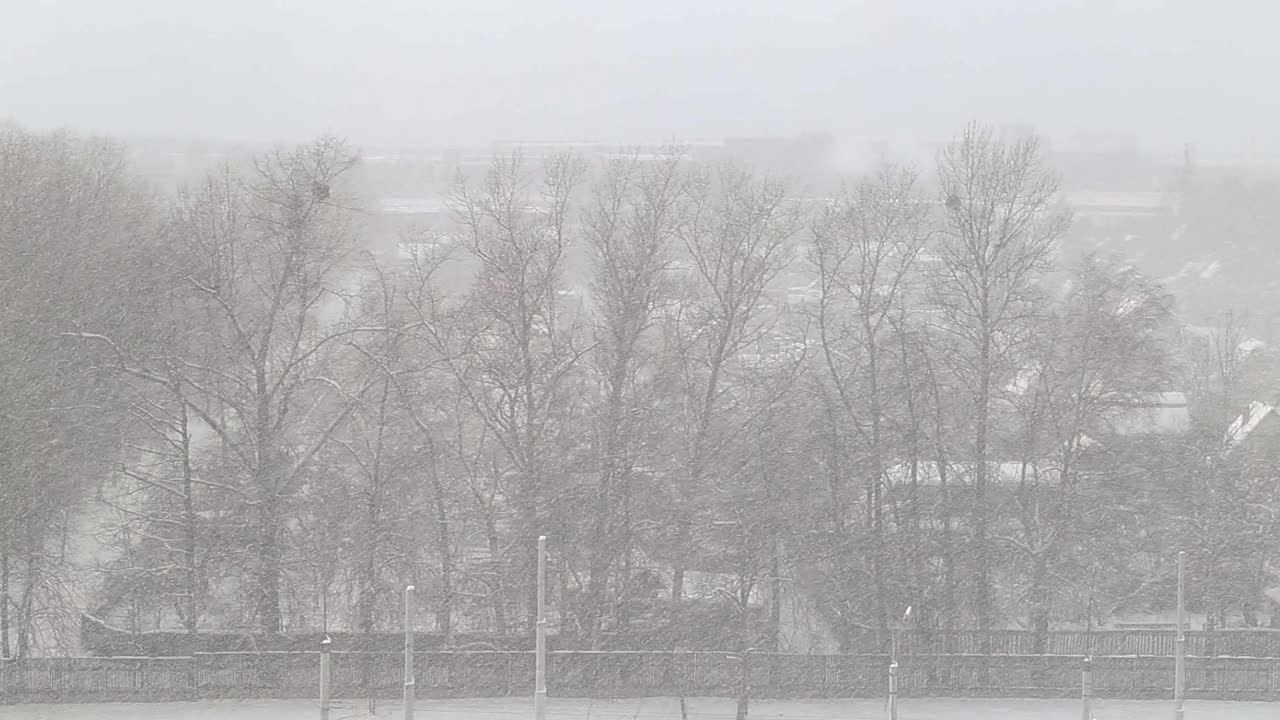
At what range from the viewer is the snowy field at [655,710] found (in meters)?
12.1

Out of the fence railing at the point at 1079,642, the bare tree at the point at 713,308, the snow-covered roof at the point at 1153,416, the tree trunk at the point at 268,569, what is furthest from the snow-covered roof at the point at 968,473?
the tree trunk at the point at 268,569

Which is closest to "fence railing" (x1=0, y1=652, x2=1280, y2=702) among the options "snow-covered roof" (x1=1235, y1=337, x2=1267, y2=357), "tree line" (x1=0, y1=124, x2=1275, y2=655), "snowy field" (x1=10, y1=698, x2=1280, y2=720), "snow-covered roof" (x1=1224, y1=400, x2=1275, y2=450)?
"snowy field" (x1=10, y1=698, x2=1280, y2=720)

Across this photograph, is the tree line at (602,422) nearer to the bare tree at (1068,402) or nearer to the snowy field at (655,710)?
the bare tree at (1068,402)

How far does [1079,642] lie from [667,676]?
567 cm

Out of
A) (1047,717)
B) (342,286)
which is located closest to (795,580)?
(1047,717)

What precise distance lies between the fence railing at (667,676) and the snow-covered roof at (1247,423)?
213 inches

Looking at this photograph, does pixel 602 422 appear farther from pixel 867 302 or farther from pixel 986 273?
pixel 986 273

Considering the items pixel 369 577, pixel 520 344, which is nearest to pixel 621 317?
pixel 520 344

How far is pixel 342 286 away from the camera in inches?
688

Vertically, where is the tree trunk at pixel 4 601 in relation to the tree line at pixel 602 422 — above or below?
below

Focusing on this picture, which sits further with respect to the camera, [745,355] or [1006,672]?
[745,355]

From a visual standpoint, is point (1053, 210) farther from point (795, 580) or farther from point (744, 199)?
point (795, 580)

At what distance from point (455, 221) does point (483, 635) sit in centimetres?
789

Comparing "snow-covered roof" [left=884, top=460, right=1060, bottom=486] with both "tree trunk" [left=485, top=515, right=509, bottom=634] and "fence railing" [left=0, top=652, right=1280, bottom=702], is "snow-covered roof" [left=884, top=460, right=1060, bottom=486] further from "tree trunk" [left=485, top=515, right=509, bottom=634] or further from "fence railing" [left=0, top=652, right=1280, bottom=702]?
"tree trunk" [left=485, top=515, right=509, bottom=634]
